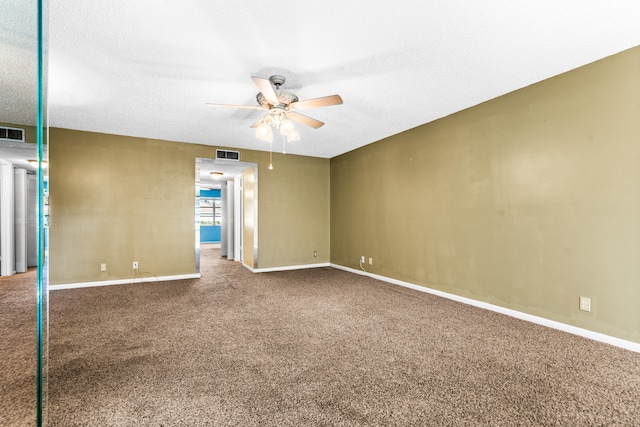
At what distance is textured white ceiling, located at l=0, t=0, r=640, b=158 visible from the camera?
2.13m

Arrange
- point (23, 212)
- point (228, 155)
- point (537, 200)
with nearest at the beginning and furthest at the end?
point (23, 212)
point (537, 200)
point (228, 155)

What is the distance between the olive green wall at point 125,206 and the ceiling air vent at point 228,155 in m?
0.14

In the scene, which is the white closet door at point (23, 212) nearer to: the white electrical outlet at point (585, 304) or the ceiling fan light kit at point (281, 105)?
the ceiling fan light kit at point (281, 105)

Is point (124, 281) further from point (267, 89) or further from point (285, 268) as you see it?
point (267, 89)

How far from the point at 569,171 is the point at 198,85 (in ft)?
12.9

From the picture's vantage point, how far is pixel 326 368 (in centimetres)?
221

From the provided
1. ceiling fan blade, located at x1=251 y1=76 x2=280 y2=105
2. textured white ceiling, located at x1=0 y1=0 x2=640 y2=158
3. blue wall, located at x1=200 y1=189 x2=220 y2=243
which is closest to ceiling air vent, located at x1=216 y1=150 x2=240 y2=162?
textured white ceiling, located at x1=0 y1=0 x2=640 y2=158

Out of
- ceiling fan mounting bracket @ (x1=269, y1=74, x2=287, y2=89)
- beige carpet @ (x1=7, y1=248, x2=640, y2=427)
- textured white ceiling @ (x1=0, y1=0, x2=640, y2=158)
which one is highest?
textured white ceiling @ (x1=0, y1=0, x2=640, y2=158)

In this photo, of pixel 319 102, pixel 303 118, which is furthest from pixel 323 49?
pixel 303 118

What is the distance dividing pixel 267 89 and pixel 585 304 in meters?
3.57

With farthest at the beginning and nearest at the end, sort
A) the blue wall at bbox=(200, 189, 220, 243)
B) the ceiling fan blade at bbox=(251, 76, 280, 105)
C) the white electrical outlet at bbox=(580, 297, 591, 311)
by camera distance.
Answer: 1. the blue wall at bbox=(200, 189, 220, 243)
2. the white electrical outlet at bbox=(580, 297, 591, 311)
3. the ceiling fan blade at bbox=(251, 76, 280, 105)

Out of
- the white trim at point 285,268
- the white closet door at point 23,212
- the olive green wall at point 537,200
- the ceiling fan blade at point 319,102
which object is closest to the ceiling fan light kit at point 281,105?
the ceiling fan blade at point 319,102

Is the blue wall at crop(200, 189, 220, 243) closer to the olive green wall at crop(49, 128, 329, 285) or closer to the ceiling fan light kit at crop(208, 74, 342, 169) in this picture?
the olive green wall at crop(49, 128, 329, 285)

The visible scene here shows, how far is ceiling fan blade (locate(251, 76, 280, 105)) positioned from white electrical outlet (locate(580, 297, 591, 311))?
3.51 metres
